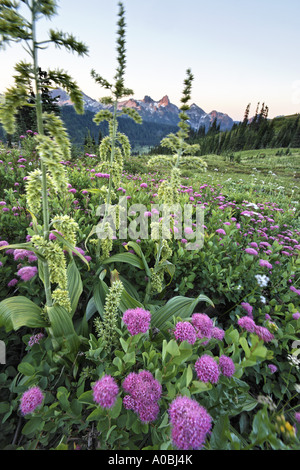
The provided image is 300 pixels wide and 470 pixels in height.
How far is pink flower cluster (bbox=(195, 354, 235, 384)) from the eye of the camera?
62.1 inches

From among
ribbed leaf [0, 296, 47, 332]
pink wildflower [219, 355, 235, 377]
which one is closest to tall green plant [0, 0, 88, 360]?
ribbed leaf [0, 296, 47, 332]

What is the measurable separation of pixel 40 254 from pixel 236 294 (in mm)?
2929

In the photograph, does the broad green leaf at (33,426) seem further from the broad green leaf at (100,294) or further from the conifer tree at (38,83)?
the conifer tree at (38,83)

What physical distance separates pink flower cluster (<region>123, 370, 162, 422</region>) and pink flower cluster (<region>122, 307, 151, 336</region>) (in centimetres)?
36

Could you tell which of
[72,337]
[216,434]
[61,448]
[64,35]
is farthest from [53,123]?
[216,434]

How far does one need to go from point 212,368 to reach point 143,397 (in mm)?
568

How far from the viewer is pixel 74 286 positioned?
2.47 meters

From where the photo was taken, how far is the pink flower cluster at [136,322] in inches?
69.9

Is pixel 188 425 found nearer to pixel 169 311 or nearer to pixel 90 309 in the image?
pixel 169 311

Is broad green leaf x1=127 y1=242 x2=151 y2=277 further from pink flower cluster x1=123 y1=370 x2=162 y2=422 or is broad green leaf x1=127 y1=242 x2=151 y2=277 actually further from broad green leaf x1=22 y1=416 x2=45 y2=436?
broad green leaf x1=22 y1=416 x2=45 y2=436

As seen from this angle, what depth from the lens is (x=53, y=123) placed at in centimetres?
150

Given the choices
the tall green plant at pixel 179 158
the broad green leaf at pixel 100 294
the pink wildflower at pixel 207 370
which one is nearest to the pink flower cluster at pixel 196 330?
the pink wildflower at pixel 207 370

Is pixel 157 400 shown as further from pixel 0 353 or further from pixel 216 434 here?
pixel 0 353

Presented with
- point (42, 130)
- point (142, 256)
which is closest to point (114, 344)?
point (142, 256)
